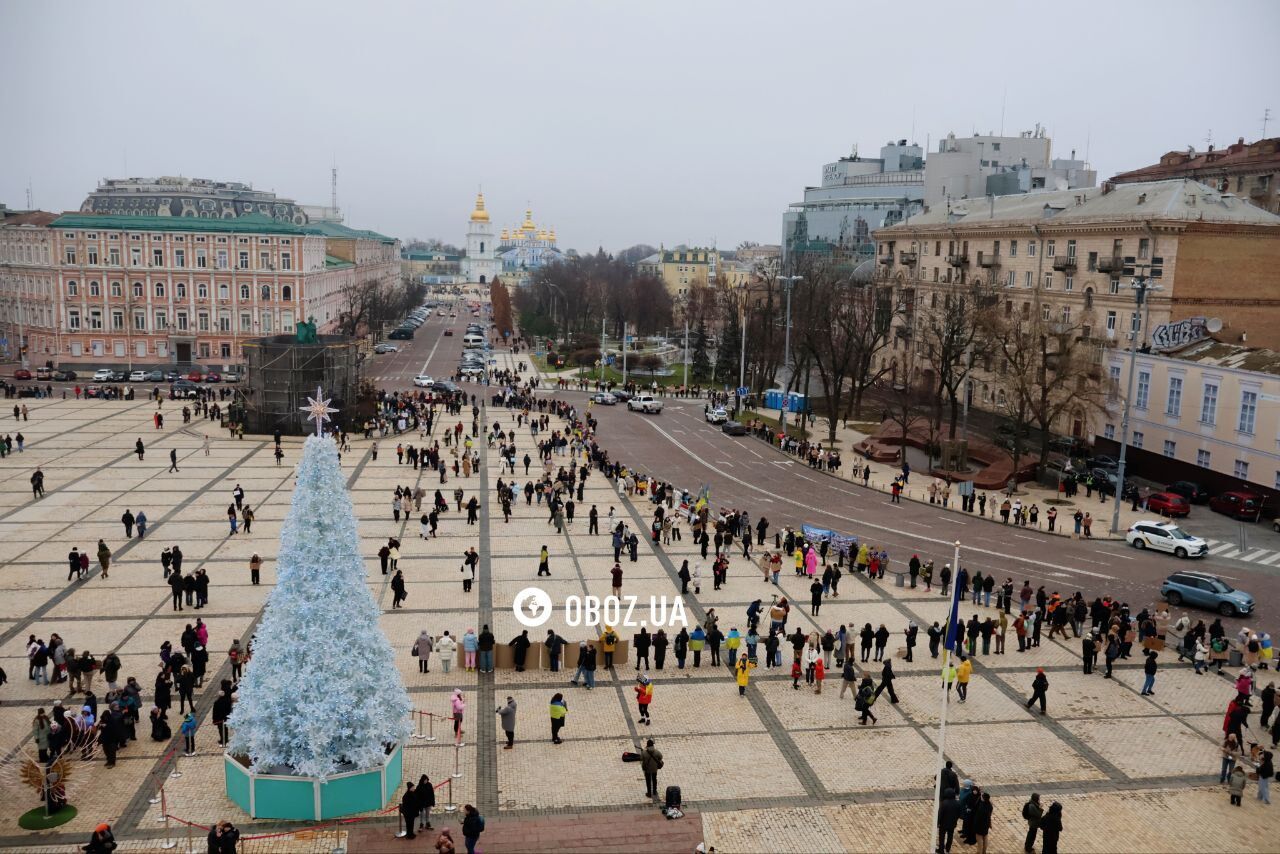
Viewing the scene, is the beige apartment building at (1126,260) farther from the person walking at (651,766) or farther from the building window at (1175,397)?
the person walking at (651,766)

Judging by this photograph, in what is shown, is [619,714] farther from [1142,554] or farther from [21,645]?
[1142,554]

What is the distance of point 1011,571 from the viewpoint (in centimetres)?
3316

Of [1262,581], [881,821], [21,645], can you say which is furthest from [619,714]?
[1262,581]

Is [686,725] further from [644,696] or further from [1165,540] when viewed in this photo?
[1165,540]

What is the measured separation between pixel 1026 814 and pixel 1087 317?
45.1m

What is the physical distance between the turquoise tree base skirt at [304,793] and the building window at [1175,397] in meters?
41.8

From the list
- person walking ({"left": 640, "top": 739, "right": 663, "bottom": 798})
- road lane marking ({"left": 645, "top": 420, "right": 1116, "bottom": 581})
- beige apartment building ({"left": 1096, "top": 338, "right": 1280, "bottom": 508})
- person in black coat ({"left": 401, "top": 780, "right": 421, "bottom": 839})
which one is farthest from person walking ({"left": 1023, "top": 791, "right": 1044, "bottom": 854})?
beige apartment building ({"left": 1096, "top": 338, "right": 1280, "bottom": 508})

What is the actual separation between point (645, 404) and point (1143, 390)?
30438 mm

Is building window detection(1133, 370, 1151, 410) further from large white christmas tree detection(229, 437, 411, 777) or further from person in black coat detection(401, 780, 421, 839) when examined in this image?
person in black coat detection(401, 780, 421, 839)

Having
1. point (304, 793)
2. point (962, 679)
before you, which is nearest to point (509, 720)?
Answer: point (304, 793)

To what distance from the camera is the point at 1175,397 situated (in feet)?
155

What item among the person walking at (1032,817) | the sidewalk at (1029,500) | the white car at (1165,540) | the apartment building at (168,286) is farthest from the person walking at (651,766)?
the apartment building at (168,286)

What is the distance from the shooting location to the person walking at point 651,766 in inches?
674

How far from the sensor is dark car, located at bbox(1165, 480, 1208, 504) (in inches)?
1752
